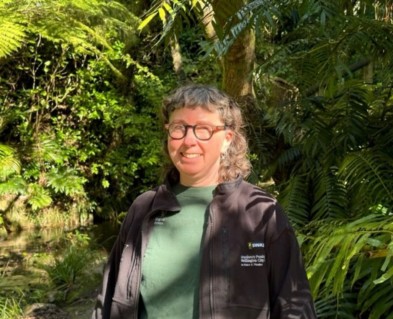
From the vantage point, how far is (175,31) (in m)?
2.33

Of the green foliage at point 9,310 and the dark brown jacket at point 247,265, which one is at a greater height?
the dark brown jacket at point 247,265

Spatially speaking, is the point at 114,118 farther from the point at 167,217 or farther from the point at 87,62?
the point at 167,217

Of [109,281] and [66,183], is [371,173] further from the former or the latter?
[66,183]

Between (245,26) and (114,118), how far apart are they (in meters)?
7.07

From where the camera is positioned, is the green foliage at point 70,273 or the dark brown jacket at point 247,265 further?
the green foliage at point 70,273

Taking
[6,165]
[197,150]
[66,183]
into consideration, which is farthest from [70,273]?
[197,150]

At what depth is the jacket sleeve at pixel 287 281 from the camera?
1.27m

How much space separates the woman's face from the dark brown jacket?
67mm

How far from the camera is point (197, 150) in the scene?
1.38 m

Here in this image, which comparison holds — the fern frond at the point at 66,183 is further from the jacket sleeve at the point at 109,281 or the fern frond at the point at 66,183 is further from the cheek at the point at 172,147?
the cheek at the point at 172,147

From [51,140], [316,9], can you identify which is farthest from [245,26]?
[51,140]

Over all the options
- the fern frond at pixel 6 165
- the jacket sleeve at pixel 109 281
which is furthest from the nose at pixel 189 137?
the fern frond at pixel 6 165

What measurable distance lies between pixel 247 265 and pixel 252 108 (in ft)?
8.00

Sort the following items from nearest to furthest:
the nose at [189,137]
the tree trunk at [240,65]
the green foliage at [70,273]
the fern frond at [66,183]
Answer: the nose at [189,137]
the tree trunk at [240,65]
the green foliage at [70,273]
the fern frond at [66,183]
